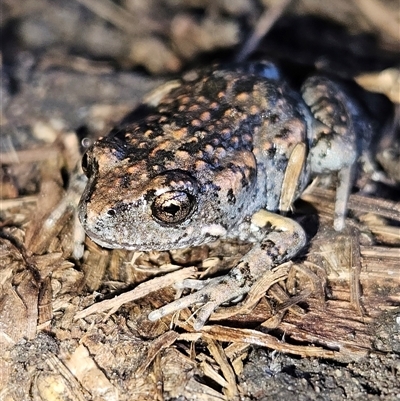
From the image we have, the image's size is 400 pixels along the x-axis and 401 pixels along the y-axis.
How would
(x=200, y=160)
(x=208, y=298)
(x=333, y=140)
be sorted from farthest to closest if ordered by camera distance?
(x=333, y=140)
(x=200, y=160)
(x=208, y=298)

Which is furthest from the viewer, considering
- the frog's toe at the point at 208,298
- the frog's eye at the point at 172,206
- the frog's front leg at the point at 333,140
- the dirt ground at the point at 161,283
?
the frog's front leg at the point at 333,140

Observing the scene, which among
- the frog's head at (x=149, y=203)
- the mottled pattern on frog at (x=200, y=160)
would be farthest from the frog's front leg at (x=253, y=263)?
the frog's head at (x=149, y=203)

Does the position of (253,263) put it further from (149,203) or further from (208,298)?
(149,203)

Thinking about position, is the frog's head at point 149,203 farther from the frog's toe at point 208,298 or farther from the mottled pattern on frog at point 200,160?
the frog's toe at point 208,298

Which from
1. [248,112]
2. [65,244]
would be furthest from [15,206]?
[248,112]

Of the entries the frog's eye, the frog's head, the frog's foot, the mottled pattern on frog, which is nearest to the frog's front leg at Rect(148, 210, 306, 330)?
the frog's foot

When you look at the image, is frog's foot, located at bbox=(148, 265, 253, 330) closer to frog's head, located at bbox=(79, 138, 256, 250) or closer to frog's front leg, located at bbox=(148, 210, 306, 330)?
frog's front leg, located at bbox=(148, 210, 306, 330)

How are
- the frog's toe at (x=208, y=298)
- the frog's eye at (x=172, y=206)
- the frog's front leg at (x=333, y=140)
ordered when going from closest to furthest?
the frog's eye at (x=172, y=206) < the frog's toe at (x=208, y=298) < the frog's front leg at (x=333, y=140)

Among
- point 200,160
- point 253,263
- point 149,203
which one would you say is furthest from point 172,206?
point 253,263
